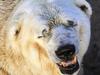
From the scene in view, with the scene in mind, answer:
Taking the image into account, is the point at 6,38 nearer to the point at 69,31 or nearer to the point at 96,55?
the point at 69,31

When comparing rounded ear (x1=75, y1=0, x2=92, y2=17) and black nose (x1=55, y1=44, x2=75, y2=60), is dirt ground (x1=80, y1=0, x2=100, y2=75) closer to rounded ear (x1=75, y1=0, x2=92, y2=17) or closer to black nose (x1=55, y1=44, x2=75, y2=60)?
rounded ear (x1=75, y1=0, x2=92, y2=17)

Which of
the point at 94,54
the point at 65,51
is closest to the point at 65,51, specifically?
the point at 65,51

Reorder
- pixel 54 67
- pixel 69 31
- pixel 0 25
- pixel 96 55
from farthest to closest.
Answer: pixel 96 55
pixel 0 25
pixel 54 67
pixel 69 31

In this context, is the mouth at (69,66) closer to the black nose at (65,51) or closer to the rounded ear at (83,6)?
the black nose at (65,51)

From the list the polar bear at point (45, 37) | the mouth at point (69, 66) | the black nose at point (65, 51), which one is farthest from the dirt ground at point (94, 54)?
the black nose at point (65, 51)

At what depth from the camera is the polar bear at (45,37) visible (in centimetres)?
549

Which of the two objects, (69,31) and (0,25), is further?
(0,25)

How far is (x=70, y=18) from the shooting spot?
560 cm

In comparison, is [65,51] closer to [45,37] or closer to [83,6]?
[45,37]

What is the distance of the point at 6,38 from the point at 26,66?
0.41 m

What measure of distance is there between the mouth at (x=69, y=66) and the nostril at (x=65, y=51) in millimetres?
97

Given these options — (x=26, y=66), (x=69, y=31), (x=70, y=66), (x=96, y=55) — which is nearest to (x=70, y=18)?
(x=69, y=31)

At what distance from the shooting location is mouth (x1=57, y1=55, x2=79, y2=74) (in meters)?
5.60

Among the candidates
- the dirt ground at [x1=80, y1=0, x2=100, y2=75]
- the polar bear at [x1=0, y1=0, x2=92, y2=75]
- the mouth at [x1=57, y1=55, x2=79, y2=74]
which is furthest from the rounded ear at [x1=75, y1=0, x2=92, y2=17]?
the dirt ground at [x1=80, y1=0, x2=100, y2=75]
